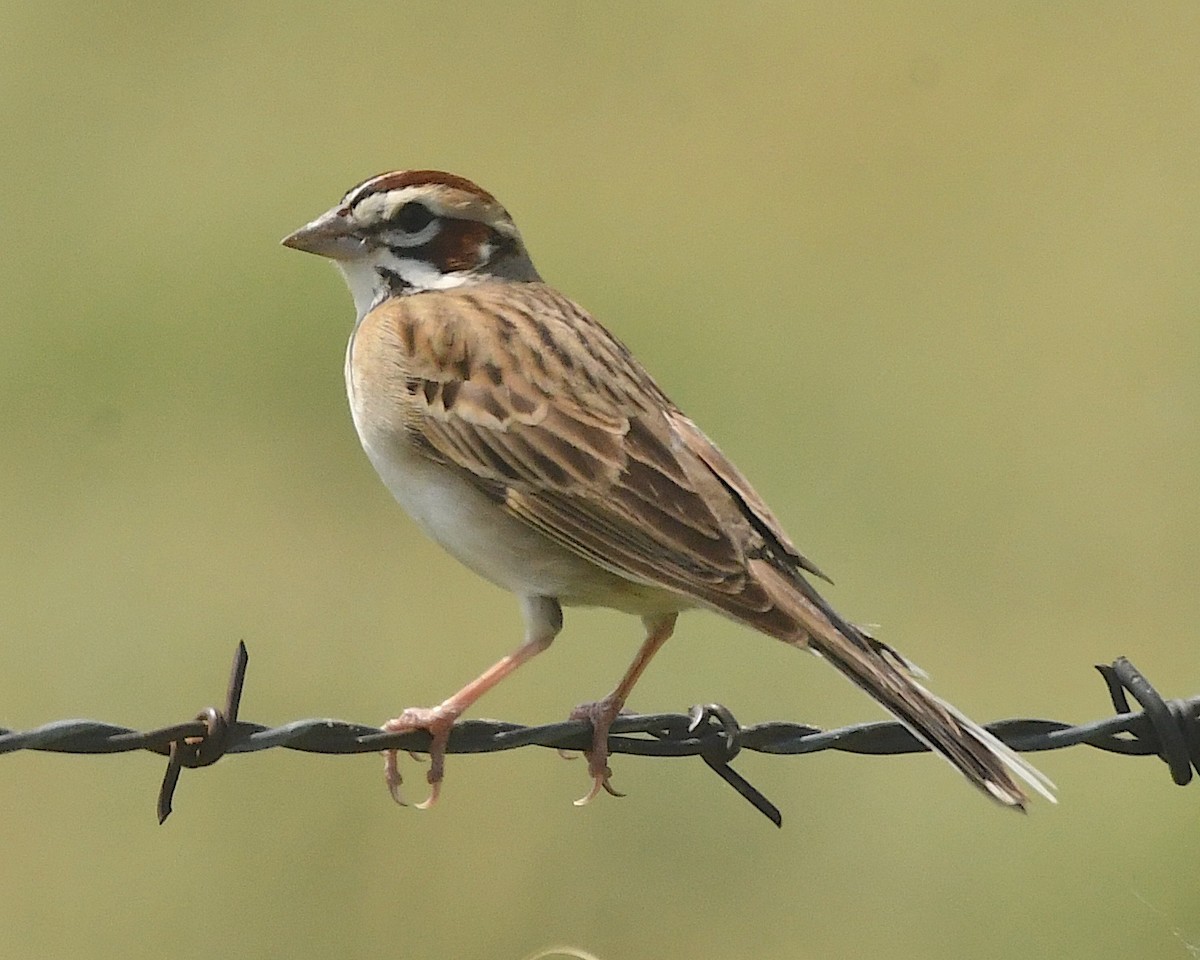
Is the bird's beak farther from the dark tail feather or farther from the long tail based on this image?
the dark tail feather

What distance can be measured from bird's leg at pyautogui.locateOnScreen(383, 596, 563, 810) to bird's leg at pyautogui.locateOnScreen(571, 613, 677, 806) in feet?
0.76

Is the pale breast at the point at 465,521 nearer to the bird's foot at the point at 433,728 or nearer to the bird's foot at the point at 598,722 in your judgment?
the bird's foot at the point at 598,722

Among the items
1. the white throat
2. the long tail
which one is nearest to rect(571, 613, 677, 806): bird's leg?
the long tail

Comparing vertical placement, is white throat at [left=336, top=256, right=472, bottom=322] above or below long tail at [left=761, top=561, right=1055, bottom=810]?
above

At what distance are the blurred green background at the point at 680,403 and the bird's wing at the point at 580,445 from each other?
281 centimetres

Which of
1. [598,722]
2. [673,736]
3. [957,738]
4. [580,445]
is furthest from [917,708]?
[580,445]

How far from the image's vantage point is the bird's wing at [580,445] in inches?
244

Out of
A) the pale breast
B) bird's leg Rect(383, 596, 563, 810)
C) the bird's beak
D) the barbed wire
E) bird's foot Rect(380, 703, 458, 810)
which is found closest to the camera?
the barbed wire

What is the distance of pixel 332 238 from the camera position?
7215mm

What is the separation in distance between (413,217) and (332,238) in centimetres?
26

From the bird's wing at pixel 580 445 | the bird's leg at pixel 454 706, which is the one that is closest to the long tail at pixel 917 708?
the bird's wing at pixel 580 445

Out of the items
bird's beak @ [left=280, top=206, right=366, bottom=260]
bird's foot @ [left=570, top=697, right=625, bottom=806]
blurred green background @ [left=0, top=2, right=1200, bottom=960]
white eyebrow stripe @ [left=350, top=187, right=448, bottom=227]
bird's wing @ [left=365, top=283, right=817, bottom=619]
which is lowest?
blurred green background @ [left=0, top=2, right=1200, bottom=960]

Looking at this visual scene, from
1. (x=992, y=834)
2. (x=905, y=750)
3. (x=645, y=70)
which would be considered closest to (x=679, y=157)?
(x=645, y=70)

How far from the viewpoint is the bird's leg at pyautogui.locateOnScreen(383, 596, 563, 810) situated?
608cm
